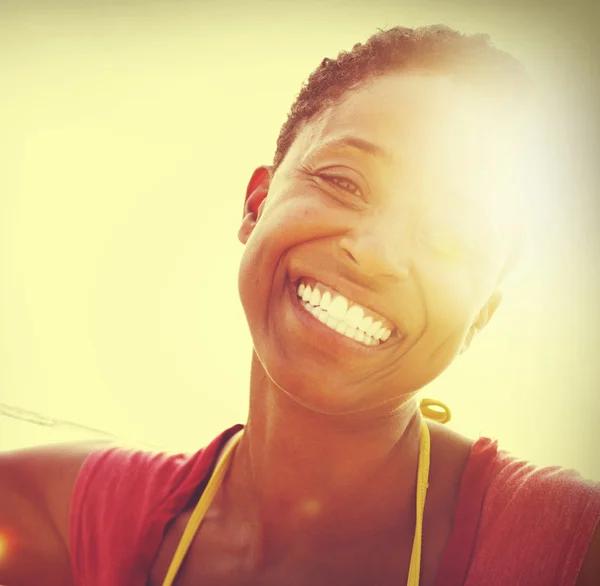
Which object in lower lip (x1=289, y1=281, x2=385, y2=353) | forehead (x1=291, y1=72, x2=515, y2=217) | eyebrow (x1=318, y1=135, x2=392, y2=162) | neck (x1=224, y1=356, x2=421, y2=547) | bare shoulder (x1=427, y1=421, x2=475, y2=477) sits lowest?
neck (x1=224, y1=356, x2=421, y2=547)

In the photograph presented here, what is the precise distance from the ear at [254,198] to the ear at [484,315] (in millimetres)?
597

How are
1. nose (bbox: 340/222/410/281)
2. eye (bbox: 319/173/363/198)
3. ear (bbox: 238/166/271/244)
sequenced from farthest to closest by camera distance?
ear (bbox: 238/166/271/244) < eye (bbox: 319/173/363/198) < nose (bbox: 340/222/410/281)

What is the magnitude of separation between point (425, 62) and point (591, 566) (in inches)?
41.4

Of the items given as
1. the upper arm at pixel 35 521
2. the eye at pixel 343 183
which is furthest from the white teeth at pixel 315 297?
the upper arm at pixel 35 521

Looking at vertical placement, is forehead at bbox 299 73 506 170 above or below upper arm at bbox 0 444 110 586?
above

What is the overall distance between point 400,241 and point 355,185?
0.16 metres

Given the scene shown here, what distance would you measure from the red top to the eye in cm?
68

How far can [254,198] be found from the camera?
1.33 m

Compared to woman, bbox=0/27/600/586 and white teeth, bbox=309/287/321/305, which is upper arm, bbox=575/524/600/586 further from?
white teeth, bbox=309/287/321/305

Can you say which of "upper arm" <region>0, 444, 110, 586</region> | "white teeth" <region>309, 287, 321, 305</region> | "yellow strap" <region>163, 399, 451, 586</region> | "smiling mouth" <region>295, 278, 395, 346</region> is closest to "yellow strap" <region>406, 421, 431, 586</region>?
"yellow strap" <region>163, 399, 451, 586</region>

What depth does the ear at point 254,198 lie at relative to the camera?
1.26m

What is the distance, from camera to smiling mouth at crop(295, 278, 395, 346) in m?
0.90

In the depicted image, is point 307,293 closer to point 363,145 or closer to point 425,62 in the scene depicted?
point 363,145

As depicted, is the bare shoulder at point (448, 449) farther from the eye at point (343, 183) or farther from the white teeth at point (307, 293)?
the eye at point (343, 183)
